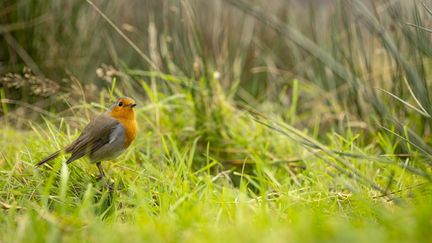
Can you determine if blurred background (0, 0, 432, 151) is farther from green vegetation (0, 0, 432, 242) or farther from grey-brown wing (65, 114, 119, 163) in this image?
grey-brown wing (65, 114, 119, 163)

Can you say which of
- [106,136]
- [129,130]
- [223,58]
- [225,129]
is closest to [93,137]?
[106,136]

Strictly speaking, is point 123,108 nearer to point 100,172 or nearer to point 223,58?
point 100,172

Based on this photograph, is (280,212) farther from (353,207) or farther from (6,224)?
(6,224)

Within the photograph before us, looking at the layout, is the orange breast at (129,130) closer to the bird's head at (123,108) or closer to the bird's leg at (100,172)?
the bird's head at (123,108)

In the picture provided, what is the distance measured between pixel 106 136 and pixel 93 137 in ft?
0.20

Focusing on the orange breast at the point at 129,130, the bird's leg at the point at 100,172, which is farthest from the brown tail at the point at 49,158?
the orange breast at the point at 129,130

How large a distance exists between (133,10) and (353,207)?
355cm

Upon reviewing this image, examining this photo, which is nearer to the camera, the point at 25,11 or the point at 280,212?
the point at 280,212

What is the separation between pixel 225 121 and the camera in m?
3.66

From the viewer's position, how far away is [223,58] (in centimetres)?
444

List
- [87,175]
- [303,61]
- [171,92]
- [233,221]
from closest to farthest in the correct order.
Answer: [233,221], [87,175], [171,92], [303,61]

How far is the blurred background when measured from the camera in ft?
11.3

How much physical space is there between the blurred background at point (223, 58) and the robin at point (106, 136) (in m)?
0.32

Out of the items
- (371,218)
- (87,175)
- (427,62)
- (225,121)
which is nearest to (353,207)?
(371,218)
